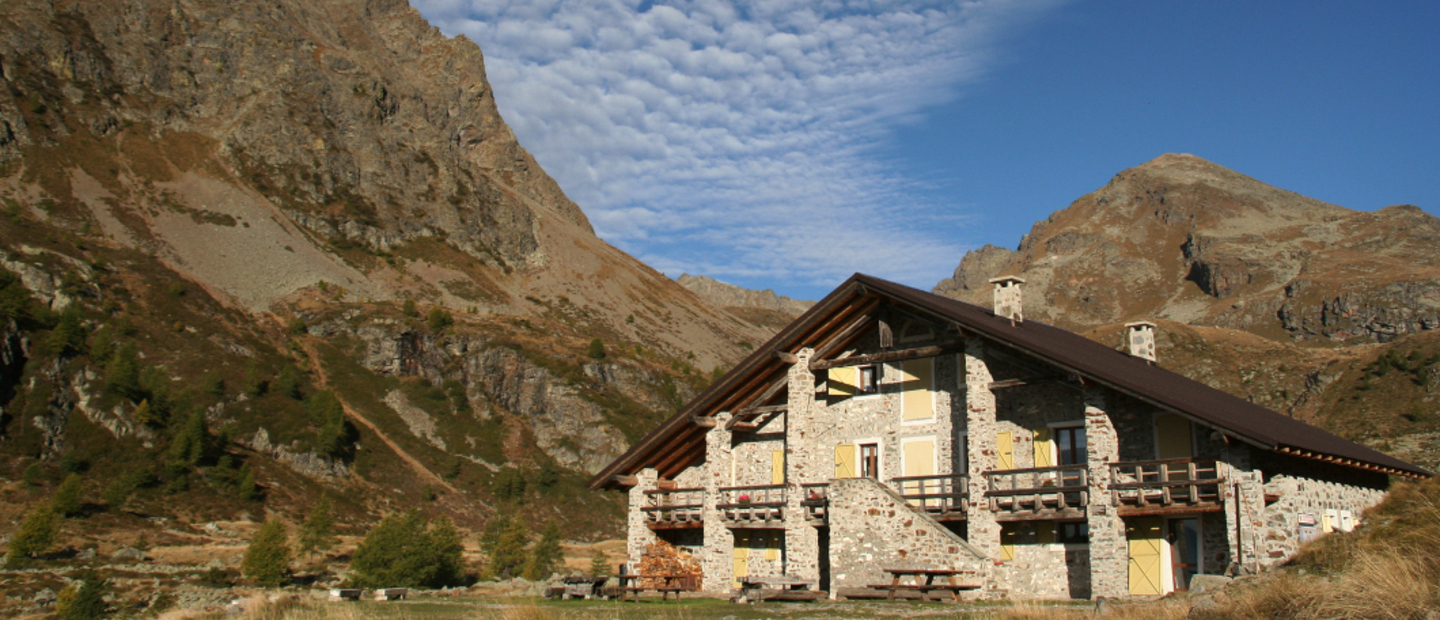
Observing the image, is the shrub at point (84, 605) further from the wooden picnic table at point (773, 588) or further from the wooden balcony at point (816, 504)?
the wooden balcony at point (816, 504)

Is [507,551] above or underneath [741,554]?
underneath

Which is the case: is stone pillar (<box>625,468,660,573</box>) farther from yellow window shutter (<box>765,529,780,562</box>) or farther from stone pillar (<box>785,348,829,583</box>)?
stone pillar (<box>785,348,829,583</box>)

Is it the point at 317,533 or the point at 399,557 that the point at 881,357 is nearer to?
the point at 399,557

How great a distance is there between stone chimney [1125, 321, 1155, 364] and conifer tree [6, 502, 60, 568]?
1940 inches

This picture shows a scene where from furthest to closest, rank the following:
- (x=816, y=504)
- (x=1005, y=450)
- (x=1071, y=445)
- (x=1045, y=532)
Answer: (x=816, y=504)
(x=1005, y=450)
(x=1071, y=445)
(x=1045, y=532)

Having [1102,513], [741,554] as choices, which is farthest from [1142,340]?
[741,554]

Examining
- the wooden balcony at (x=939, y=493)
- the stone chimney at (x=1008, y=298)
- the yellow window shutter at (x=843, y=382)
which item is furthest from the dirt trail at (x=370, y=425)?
the stone chimney at (x=1008, y=298)

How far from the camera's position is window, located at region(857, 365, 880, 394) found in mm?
28562

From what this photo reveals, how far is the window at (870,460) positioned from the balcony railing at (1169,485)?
7665mm

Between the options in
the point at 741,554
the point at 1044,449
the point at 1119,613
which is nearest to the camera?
the point at 1119,613

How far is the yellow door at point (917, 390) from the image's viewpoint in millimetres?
27234

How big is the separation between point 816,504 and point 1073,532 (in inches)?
278

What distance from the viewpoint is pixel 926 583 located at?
21.7m

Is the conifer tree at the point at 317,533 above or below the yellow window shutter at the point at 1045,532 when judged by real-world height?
below
